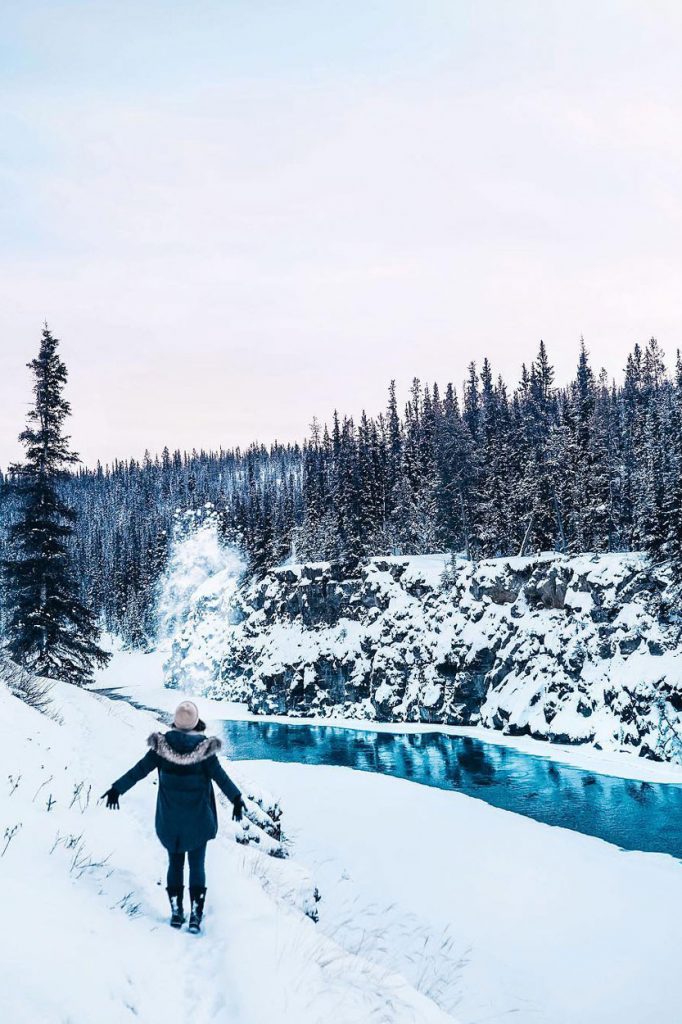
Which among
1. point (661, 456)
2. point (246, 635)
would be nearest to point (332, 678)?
point (246, 635)

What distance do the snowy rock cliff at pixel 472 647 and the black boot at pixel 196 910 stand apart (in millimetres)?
33118

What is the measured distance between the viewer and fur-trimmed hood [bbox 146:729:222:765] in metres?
5.83

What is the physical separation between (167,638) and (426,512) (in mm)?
43667

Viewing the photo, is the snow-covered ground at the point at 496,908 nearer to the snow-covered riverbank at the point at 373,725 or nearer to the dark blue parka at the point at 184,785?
the dark blue parka at the point at 184,785

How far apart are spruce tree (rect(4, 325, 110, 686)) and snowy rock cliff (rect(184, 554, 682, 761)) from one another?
29.5m

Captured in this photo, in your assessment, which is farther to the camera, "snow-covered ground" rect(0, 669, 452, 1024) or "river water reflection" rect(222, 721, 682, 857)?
"river water reflection" rect(222, 721, 682, 857)

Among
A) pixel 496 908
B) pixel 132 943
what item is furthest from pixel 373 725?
pixel 132 943

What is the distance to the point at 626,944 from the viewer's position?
1052cm

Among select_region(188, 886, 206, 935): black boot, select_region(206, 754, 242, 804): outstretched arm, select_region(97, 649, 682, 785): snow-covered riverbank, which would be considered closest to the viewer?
select_region(188, 886, 206, 935): black boot

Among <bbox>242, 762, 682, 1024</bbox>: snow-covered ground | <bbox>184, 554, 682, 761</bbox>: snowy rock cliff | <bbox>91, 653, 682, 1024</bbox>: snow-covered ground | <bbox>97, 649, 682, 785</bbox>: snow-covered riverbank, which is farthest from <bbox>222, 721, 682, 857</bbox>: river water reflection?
<bbox>242, 762, 682, 1024</bbox>: snow-covered ground

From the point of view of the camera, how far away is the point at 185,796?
5855 millimetres

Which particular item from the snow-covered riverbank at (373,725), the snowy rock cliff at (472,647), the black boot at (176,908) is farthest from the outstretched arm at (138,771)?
the snowy rock cliff at (472,647)

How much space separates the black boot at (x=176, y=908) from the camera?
559 cm

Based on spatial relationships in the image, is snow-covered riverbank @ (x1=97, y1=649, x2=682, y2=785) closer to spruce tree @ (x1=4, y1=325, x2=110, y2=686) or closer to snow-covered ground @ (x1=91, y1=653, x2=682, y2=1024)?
snow-covered ground @ (x1=91, y1=653, x2=682, y2=1024)
